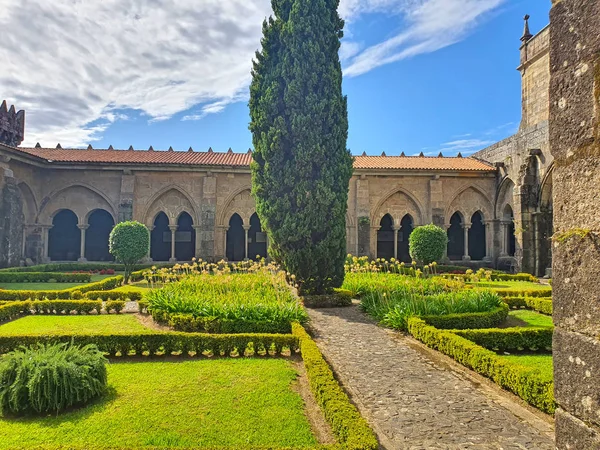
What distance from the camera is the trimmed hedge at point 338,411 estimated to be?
291 cm

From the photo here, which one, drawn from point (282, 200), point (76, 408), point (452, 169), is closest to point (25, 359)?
point (76, 408)

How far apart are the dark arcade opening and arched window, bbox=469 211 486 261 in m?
14.4

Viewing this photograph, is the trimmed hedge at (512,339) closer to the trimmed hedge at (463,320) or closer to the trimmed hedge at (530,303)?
the trimmed hedge at (463,320)

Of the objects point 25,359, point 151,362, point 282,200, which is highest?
point 282,200

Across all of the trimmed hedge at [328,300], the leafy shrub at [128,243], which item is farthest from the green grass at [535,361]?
the leafy shrub at [128,243]

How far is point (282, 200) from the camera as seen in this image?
1005 cm

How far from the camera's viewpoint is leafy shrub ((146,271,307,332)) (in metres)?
6.77

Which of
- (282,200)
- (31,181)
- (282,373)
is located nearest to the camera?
(282,373)

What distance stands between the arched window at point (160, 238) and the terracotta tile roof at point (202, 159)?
3273mm

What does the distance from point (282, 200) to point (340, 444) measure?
7.45 metres

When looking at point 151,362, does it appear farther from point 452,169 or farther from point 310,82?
point 452,169

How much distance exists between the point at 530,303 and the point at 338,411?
786cm

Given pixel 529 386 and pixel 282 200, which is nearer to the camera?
pixel 529 386

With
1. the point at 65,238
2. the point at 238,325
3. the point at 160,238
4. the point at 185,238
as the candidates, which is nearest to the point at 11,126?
the point at 65,238
